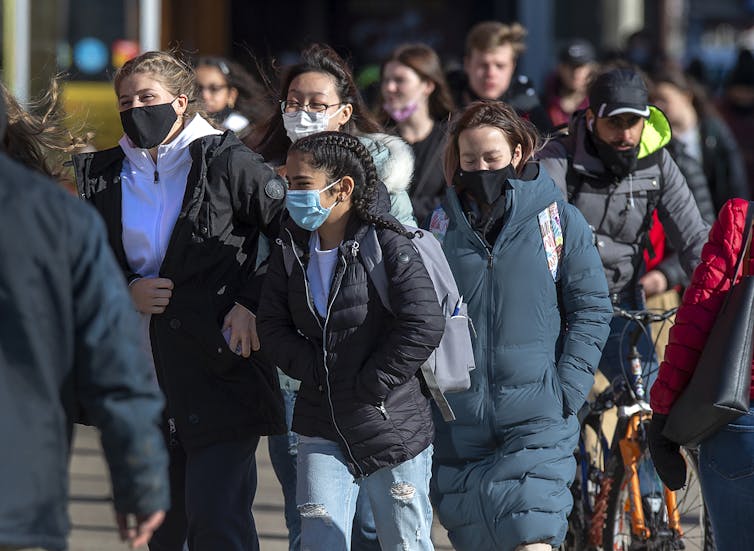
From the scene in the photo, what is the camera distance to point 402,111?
7090 mm

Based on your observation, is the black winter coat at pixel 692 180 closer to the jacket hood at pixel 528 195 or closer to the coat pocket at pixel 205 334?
the jacket hood at pixel 528 195

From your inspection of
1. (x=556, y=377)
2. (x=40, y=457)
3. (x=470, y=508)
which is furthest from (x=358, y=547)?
(x=40, y=457)

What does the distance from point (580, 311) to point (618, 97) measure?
3.66 ft

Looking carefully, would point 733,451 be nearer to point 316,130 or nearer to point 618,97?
point 618,97

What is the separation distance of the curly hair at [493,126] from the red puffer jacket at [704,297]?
1.04 m

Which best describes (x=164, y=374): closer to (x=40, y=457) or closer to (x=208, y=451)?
(x=208, y=451)

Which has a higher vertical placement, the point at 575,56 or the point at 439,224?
the point at 575,56

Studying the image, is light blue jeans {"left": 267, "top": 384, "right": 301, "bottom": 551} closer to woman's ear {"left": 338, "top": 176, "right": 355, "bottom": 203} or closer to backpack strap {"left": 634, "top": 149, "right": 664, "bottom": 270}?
woman's ear {"left": 338, "top": 176, "right": 355, "bottom": 203}

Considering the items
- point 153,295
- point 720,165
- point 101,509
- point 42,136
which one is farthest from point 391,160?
point 720,165

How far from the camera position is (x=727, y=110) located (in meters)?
11.5

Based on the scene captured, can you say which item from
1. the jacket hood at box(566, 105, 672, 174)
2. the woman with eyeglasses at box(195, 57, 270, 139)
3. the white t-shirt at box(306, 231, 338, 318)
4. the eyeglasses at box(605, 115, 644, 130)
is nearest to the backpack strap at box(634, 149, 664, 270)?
the jacket hood at box(566, 105, 672, 174)

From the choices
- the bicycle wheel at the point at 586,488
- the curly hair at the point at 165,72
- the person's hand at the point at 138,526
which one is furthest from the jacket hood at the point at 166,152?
the bicycle wheel at the point at 586,488

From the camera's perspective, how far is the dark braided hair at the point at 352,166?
14.8 feet

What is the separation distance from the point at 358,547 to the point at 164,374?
3.15 ft
